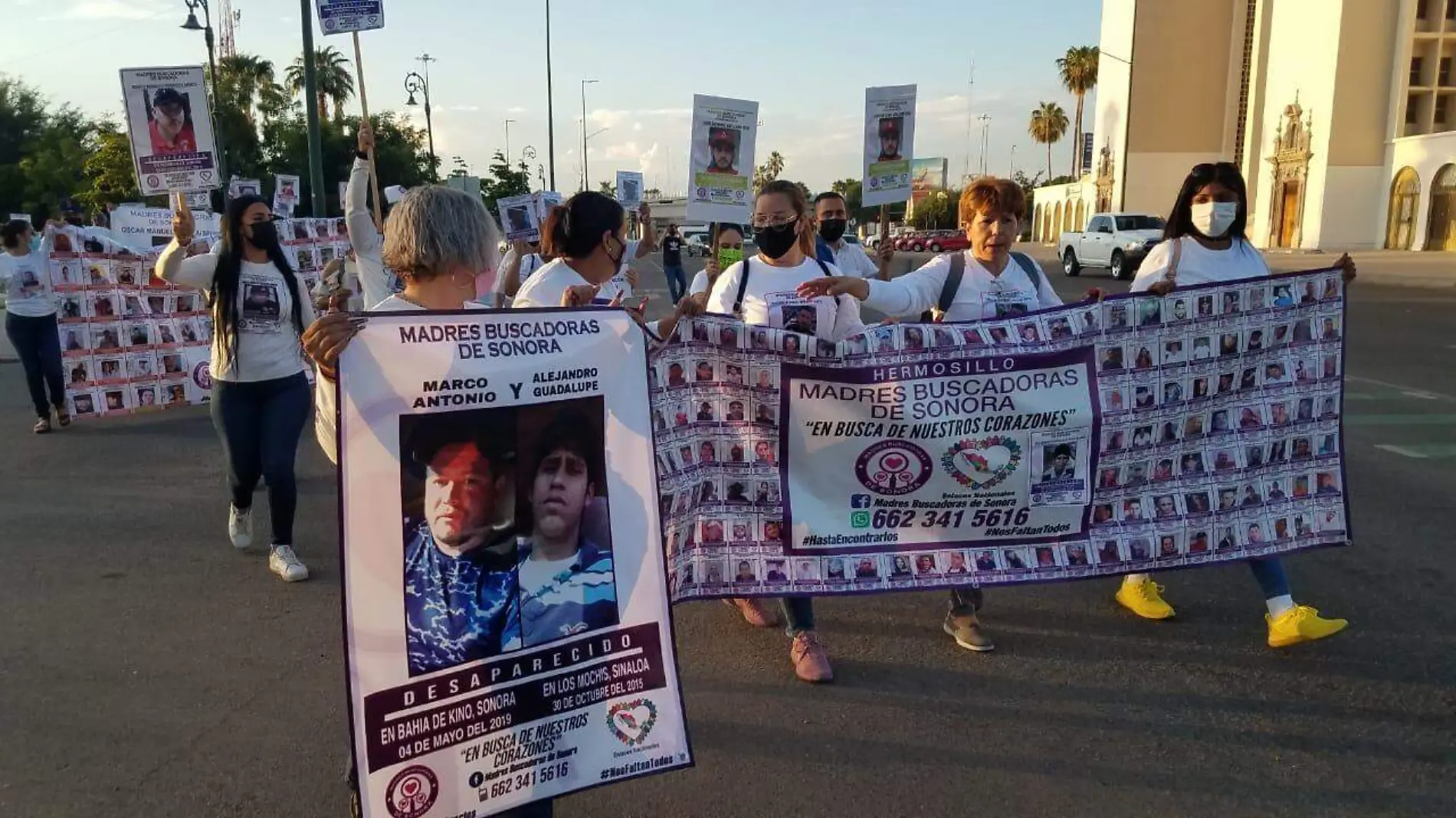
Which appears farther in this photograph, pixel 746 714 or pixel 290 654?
pixel 290 654

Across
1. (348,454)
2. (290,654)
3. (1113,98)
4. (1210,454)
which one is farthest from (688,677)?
(1113,98)

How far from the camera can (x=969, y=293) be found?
4.16 meters

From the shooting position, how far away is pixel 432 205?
258 centimetres

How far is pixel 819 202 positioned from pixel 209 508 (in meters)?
4.45

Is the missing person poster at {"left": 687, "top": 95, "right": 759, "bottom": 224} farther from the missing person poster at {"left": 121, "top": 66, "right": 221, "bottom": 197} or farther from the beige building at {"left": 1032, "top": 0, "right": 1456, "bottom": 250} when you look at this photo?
the beige building at {"left": 1032, "top": 0, "right": 1456, "bottom": 250}

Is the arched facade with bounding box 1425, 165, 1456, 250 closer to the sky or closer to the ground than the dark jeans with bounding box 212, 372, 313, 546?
closer to the sky

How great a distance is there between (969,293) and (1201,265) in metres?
1.01

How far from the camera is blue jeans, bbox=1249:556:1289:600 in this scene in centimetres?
409

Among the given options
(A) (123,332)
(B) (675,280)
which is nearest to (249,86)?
A: (B) (675,280)

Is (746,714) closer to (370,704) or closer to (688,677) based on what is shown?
(688,677)

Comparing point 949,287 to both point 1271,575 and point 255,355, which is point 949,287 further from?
point 255,355

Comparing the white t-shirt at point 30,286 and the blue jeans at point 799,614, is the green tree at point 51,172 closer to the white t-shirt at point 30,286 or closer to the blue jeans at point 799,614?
the white t-shirt at point 30,286

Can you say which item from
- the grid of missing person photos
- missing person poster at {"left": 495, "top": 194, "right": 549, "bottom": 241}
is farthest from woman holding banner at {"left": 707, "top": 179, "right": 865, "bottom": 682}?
missing person poster at {"left": 495, "top": 194, "right": 549, "bottom": 241}

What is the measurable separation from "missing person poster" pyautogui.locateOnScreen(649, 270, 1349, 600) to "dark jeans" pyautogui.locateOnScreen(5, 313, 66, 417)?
7.96 meters
